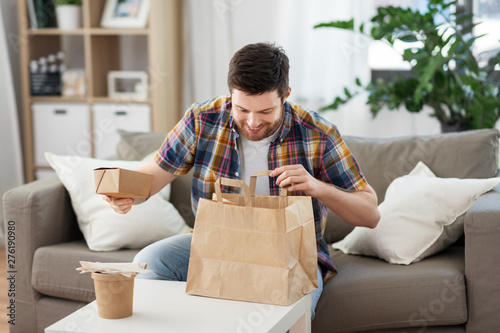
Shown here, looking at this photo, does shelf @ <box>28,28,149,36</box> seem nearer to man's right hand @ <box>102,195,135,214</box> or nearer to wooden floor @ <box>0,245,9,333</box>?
wooden floor @ <box>0,245,9,333</box>

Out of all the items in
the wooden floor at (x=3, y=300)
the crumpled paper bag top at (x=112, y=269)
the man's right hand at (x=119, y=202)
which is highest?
the man's right hand at (x=119, y=202)

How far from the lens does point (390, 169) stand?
2.34m

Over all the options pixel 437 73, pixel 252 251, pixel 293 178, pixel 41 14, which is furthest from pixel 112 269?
pixel 41 14

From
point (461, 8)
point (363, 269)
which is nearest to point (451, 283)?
point (363, 269)

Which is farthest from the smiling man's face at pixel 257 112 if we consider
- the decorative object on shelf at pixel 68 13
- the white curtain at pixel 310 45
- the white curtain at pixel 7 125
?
the white curtain at pixel 7 125

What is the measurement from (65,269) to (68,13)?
6.49ft

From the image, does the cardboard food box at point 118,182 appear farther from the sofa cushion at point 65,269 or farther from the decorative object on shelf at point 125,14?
the decorative object on shelf at point 125,14

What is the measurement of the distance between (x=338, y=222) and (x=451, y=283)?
0.54 m

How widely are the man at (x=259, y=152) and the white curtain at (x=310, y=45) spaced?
1797 mm

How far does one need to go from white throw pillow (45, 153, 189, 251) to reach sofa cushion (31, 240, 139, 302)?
0.16 feet

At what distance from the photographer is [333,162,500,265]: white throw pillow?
2.04 meters

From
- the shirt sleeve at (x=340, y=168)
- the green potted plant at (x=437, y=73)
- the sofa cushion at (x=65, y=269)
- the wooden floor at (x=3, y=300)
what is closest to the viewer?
the shirt sleeve at (x=340, y=168)

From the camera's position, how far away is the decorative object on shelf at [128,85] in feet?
12.1

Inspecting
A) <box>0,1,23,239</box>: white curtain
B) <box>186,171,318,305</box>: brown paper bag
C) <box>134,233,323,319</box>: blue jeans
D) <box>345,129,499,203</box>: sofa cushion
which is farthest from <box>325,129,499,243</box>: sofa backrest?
<box>0,1,23,239</box>: white curtain
